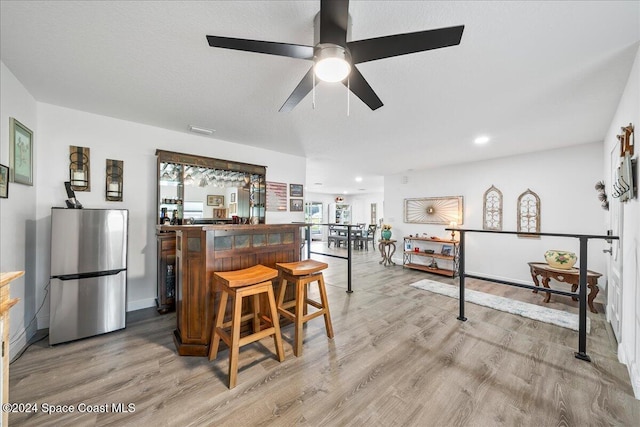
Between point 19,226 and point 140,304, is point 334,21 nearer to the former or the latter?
point 19,226

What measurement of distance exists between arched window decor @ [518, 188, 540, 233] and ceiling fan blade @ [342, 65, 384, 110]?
402 cm

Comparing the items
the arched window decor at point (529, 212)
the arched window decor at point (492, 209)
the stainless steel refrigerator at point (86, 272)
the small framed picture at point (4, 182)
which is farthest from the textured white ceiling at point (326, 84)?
the arched window decor at point (492, 209)

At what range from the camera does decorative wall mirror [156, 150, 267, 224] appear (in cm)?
330

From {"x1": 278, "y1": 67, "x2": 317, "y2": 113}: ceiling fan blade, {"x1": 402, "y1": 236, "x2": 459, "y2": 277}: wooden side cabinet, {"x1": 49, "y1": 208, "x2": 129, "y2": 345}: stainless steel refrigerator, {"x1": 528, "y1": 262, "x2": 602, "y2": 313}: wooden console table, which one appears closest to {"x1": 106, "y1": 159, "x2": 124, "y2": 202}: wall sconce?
{"x1": 49, "y1": 208, "x2": 129, "y2": 345}: stainless steel refrigerator

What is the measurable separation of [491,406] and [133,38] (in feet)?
11.1

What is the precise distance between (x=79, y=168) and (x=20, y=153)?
0.56m

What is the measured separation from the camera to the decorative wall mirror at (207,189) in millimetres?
3299

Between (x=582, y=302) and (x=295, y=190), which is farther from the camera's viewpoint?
(x=295, y=190)

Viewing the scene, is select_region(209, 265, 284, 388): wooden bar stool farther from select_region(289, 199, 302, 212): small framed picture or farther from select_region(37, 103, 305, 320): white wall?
select_region(289, 199, 302, 212): small framed picture

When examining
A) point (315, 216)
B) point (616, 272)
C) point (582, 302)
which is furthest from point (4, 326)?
point (315, 216)

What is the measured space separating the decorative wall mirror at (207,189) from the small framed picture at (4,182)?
1261mm

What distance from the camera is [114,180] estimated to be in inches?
118

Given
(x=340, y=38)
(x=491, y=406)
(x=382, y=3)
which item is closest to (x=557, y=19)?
(x=382, y=3)

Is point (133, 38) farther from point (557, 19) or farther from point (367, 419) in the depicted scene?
point (367, 419)
